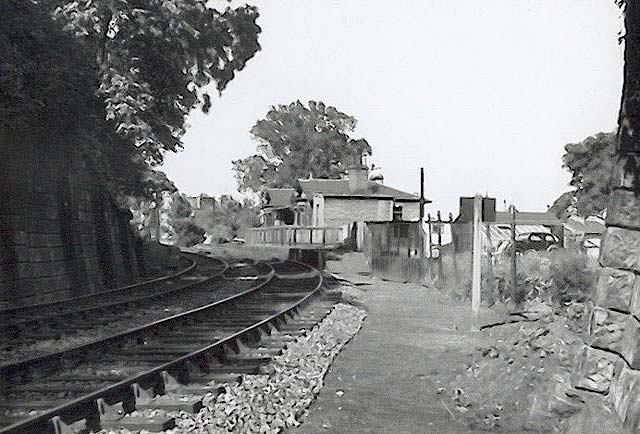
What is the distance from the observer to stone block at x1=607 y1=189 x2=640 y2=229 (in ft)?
18.6

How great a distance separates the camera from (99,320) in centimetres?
1317

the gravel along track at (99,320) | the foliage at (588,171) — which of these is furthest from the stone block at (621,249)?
the foliage at (588,171)

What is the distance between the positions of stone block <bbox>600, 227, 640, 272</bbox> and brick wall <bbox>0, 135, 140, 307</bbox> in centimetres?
1226

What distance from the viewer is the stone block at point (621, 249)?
18.5ft

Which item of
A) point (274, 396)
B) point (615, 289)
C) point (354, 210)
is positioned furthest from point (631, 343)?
point (354, 210)

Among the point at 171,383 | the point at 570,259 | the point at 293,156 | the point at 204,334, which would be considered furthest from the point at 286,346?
the point at 293,156

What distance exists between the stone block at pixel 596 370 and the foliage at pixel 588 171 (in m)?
53.8

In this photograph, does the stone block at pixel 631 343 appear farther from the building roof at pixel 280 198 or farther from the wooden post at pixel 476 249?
the building roof at pixel 280 198

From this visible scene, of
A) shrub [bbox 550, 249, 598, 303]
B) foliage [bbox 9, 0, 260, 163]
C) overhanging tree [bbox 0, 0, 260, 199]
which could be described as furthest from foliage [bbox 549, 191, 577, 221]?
shrub [bbox 550, 249, 598, 303]

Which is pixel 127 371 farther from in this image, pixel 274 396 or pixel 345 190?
pixel 345 190

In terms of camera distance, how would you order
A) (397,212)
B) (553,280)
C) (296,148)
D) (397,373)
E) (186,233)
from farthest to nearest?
1. (296,148)
2. (186,233)
3. (397,212)
4. (553,280)
5. (397,373)

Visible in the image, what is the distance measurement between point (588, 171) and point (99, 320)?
55.2 metres

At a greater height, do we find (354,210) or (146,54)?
(146,54)

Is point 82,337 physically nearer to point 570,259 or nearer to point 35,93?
point 35,93
